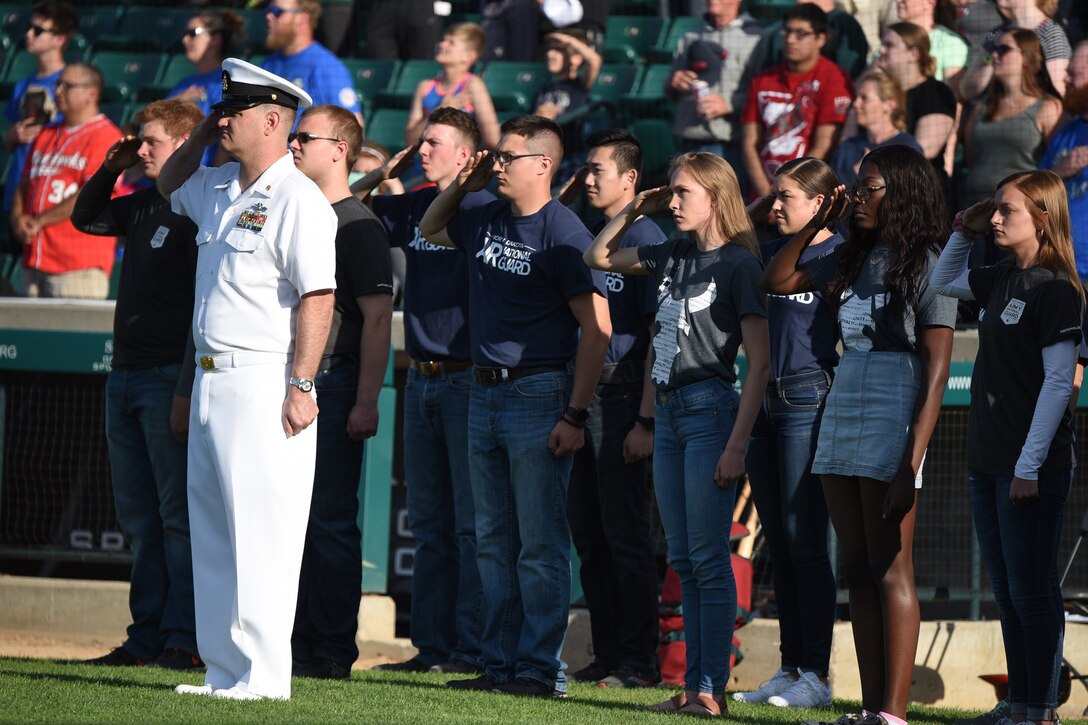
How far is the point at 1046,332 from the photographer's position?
462 centimetres

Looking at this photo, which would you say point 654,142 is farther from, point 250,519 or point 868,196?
point 250,519

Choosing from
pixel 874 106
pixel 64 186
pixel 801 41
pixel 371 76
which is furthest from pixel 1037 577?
pixel 371 76

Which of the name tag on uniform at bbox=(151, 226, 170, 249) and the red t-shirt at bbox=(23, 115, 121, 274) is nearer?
the name tag on uniform at bbox=(151, 226, 170, 249)

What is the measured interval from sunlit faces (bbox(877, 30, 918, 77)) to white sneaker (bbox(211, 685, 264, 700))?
5.21m

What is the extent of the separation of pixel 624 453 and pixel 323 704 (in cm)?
178

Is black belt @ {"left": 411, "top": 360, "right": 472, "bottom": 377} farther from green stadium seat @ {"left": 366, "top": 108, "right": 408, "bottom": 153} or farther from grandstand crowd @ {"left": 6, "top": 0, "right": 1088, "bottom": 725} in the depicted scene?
green stadium seat @ {"left": 366, "top": 108, "right": 408, "bottom": 153}

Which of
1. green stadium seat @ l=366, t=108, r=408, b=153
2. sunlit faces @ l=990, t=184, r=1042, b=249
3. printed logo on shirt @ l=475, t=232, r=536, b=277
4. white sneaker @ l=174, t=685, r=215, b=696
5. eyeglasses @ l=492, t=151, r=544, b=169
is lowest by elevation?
white sneaker @ l=174, t=685, r=215, b=696

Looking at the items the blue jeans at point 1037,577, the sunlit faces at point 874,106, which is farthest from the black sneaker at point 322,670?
the sunlit faces at point 874,106

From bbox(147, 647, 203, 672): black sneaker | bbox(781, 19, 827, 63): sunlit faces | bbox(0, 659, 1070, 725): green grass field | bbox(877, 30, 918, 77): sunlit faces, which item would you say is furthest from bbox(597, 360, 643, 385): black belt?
bbox(781, 19, 827, 63): sunlit faces

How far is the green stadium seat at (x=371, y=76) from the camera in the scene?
446 inches

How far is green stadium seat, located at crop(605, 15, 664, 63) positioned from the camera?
37.1ft

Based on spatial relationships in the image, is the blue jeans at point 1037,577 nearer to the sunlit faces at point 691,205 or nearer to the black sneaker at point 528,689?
the sunlit faces at point 691,205

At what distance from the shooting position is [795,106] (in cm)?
856

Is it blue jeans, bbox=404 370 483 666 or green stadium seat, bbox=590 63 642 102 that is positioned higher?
green stadium seat, bbox=590 63 642 102
